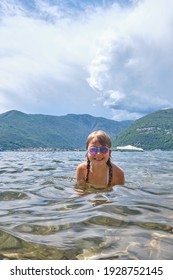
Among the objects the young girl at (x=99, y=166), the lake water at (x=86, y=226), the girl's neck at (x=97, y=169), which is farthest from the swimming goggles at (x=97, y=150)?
the lake water at (x=86, y=226)

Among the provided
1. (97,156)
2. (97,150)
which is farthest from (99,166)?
(97,150)

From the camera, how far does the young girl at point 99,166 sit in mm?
7574

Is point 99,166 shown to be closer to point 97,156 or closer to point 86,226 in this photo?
point 97,156

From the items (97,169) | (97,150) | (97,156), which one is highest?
(97,150)

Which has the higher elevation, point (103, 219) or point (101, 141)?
point (101, 141)

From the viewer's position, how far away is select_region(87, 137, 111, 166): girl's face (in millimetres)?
7562

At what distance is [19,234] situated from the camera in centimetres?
407

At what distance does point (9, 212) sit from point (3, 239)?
1.61m

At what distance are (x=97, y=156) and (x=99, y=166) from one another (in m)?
0.43

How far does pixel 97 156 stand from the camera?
7.72 meters

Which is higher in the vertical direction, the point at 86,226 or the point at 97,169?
the point at 97,169
